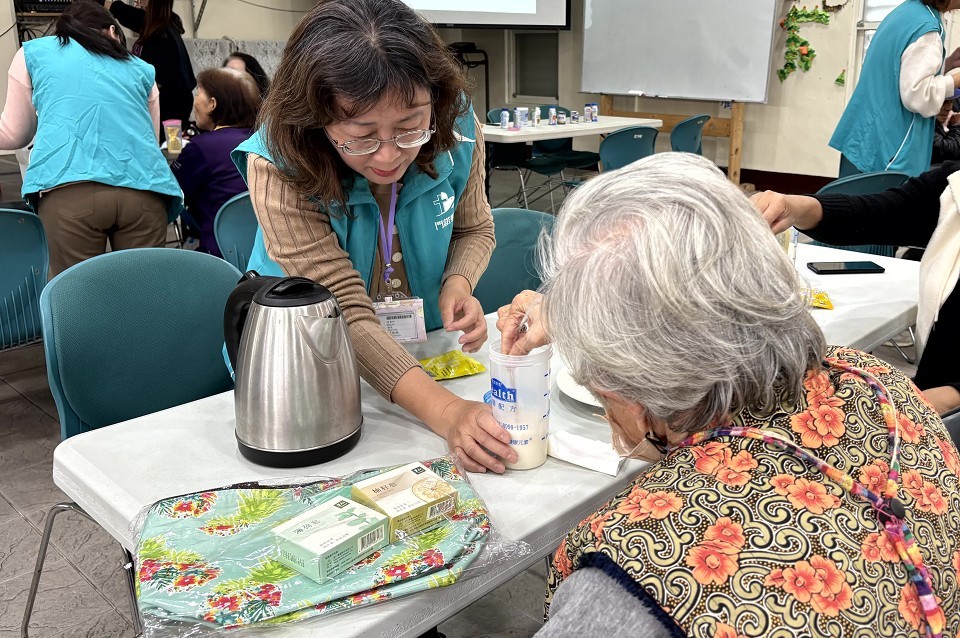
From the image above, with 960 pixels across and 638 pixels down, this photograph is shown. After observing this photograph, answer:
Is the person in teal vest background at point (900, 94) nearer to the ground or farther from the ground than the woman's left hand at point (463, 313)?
farther from the ground

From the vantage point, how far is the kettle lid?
1.10 metres

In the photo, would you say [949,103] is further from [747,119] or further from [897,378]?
[897,378]

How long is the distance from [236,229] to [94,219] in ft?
2.22

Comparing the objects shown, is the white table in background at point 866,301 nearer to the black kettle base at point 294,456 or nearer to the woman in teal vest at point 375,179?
the woman in teal vest at point 375,179

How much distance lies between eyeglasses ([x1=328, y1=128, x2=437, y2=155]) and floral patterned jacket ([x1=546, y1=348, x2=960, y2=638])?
769mm

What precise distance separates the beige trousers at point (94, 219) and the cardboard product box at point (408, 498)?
2428mm

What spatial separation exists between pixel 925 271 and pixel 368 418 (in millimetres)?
1246

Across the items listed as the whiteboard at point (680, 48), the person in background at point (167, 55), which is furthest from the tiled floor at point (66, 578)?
the whiteboard at point (680, 48)

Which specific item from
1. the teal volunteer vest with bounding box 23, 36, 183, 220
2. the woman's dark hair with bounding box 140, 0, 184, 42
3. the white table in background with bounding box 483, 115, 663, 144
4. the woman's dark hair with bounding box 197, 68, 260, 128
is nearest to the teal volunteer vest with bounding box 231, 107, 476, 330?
the teal volunteer vest with bounding box 23, 36, 183, 220

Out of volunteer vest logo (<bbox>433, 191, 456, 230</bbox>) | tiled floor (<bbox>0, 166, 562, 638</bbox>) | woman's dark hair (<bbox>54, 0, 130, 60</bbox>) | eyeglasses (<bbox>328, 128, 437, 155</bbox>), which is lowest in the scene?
tiled floor (<bbox>0, 166, 562, 638</bbox>)

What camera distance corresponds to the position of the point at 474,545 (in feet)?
3.05

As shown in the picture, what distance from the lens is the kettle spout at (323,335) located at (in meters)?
1.09

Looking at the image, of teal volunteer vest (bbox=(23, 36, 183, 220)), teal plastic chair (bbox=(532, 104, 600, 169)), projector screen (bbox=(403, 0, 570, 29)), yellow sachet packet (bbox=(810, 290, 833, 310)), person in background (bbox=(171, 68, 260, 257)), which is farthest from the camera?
projector screen (bbox=(403, 0, 570, 29))

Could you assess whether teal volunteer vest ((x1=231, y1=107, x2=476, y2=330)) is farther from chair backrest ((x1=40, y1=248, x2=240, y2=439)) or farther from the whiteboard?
the whiteboard
